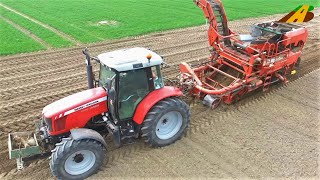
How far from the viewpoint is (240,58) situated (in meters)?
8.69

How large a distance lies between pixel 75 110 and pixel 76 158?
2.85 ft

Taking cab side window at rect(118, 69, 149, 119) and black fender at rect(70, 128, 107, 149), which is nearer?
black fender at rect(70, 128, 107, 149)

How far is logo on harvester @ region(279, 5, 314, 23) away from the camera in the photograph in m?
9.82

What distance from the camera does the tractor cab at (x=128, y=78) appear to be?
5.89 meters

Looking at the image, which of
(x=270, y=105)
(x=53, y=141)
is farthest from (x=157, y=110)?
(x=270, y=105)

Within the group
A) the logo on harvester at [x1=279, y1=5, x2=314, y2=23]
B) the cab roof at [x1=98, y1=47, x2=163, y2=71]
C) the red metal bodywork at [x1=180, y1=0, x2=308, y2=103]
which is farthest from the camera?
the logo on harvester at [x1=279, y1=5, x2=314, y2=23]

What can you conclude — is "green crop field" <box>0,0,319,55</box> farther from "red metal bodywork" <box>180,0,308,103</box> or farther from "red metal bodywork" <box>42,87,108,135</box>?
"red metal bodywork" <box>42,87,108,135</box>

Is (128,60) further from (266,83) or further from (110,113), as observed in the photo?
(266,83)

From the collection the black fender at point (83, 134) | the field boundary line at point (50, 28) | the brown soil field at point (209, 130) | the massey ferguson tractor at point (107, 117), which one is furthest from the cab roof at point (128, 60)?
the field boundary line at point (50, 28)

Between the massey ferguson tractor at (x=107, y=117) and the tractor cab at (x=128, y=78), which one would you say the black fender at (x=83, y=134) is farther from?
the tractor cab at (x=128, y=78)

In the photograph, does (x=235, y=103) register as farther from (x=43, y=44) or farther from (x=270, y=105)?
(x=43, y=44)

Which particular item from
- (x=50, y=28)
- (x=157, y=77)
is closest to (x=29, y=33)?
(x=50, y=28)

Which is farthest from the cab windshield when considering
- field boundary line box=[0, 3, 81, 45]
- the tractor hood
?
field boundary line box=[0, 3, 81, 45]

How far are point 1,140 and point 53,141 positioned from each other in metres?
1.66
